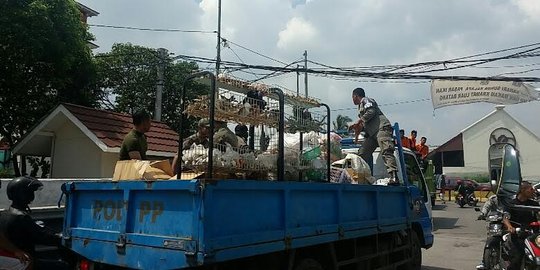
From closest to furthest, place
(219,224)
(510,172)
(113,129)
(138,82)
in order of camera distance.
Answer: (219,224) → (510,172) → (113,129) → (138,82)

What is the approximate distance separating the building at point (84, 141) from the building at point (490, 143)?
25.6 meters

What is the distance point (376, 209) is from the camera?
588cm

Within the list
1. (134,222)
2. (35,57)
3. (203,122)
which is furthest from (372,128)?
Answer: (35,57)

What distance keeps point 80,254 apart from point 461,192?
66.2ft

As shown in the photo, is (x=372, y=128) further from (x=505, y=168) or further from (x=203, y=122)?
(x=203, y=122)

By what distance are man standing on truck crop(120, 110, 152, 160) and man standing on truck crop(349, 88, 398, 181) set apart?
11.5 ft

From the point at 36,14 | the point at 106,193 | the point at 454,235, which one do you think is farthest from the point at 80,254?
the point at 454,235

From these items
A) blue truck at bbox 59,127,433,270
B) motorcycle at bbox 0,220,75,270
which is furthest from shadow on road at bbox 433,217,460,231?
motorcycle at bbox 0,220,75,270

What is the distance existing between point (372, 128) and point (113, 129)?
7107mm

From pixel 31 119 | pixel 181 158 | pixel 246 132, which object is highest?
pixel 31 119

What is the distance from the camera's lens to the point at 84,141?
40.2ft

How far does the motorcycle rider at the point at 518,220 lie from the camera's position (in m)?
6.75

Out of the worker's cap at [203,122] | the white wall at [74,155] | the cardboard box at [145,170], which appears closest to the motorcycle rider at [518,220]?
the worker's cap at [203,122]

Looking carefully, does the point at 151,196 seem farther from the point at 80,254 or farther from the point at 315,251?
the point at 315,251
